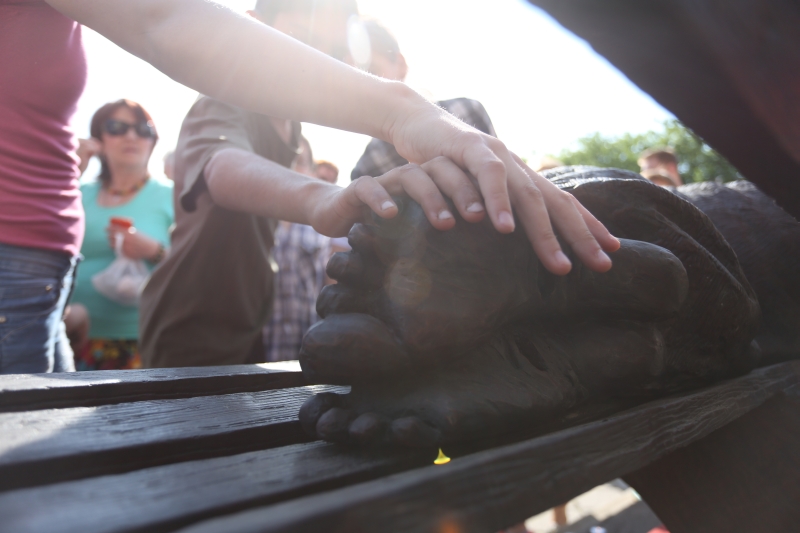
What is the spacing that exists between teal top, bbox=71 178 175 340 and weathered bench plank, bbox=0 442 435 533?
85.7 inches

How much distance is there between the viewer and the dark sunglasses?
8.82 feet

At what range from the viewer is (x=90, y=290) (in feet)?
8.32

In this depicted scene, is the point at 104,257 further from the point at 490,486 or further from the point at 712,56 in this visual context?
the point at 712,56

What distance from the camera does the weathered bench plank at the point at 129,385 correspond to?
2.81ft

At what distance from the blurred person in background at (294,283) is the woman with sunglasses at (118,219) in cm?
62

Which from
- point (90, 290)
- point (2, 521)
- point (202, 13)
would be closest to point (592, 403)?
point (2, 521)

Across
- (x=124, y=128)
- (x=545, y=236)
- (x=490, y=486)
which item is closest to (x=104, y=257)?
(x=124, y=128)

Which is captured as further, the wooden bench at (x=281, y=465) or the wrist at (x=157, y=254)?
the wrist at (x=157, y=254)

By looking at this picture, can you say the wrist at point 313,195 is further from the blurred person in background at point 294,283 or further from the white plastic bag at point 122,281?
the white plastic bag at point 122,281

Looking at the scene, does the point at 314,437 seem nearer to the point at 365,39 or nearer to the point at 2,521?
the point at 2,521

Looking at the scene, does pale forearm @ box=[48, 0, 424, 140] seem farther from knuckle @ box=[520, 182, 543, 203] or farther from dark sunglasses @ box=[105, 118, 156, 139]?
dark sunglasses @ box=[105, 118, 156, 139]

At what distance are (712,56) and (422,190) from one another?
15.5 inches

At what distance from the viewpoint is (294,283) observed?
3133 mm

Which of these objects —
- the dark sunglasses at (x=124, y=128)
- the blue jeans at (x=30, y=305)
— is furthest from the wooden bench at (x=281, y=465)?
the dark sunglasses at (x=124, y=128)
